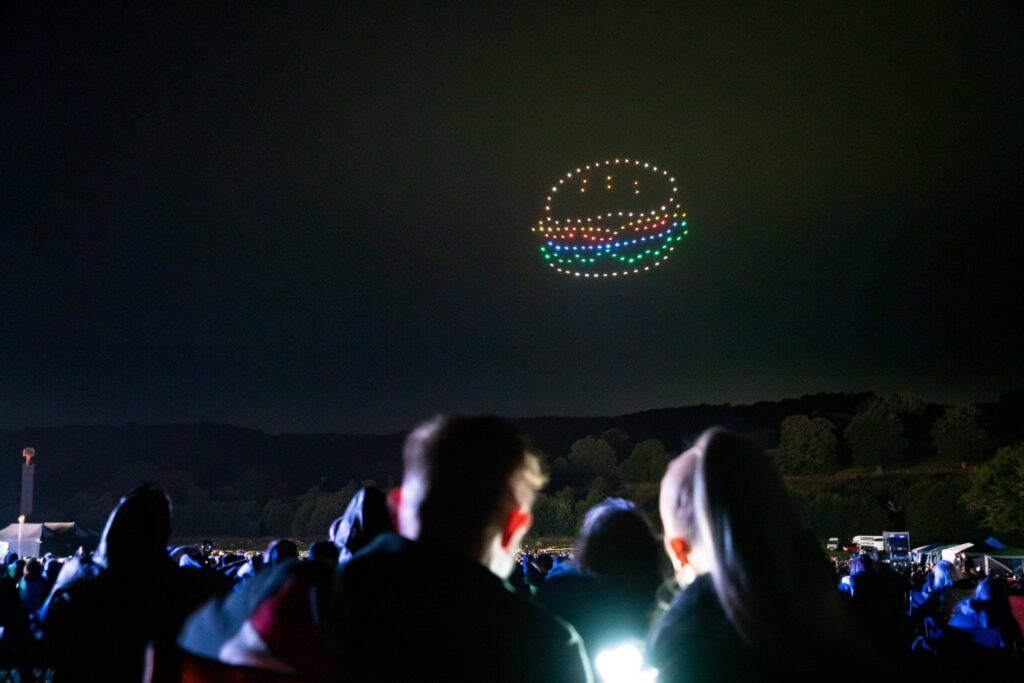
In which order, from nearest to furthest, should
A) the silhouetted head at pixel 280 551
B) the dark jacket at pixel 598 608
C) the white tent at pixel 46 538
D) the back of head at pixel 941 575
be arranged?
the dark jacket at pixel 598 608
the silhouetted head at pixel 280 551
the back of head at pixel 941 575
the white tent at pixel 46 538

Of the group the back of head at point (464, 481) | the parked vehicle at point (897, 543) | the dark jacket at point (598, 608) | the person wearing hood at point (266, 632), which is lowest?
A: the parked vehicle at point (897, 543)

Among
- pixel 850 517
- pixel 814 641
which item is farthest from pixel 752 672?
pixel 850 517

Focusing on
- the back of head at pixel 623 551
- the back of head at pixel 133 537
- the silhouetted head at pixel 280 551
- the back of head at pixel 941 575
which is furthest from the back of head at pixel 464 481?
the back of head at pixel 941 575

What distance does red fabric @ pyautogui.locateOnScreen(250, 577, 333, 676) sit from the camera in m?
1.84

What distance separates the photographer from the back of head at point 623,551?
423 cm

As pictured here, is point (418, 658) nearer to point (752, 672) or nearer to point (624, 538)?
point (752, 672)

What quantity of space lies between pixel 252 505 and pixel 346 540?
161182 mm

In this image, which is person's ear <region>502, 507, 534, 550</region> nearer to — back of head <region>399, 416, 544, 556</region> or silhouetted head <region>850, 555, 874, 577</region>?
Result: back of head <region>399, 416, 544, 556</region>

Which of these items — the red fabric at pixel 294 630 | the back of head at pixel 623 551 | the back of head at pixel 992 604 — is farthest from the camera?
the back of head at pixel 992 604

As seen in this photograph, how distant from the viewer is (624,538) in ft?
14.0

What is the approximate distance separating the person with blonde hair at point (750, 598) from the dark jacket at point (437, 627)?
478 mm

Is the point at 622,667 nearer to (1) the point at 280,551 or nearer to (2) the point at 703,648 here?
(2) the point at 703,648

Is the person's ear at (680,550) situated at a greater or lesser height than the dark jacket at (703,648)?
greater

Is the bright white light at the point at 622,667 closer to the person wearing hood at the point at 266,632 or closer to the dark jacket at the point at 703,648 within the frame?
the dark jacket at the point at 703,648
